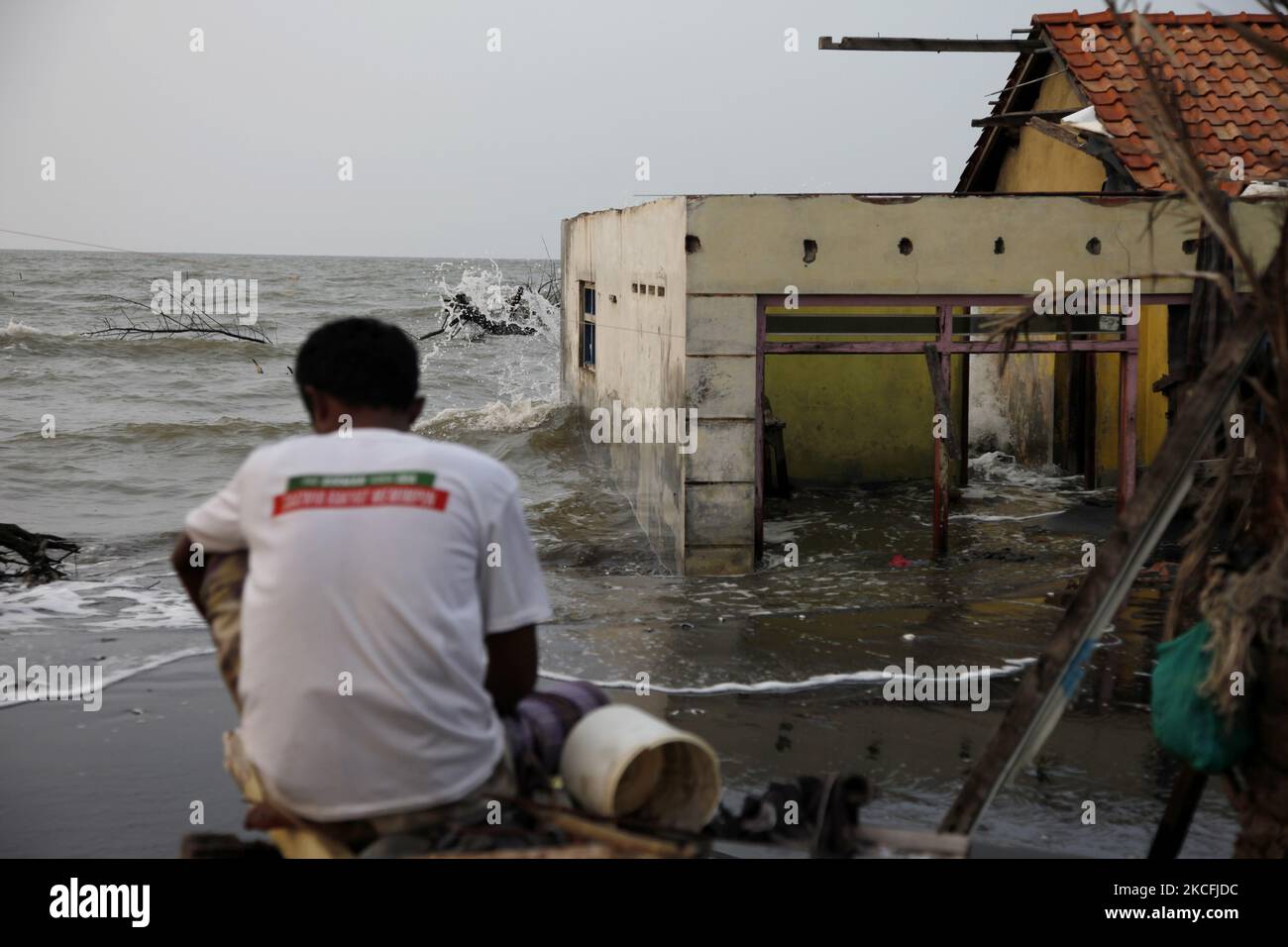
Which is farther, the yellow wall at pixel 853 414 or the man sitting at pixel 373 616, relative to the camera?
the yellow wall at pixel 853 414

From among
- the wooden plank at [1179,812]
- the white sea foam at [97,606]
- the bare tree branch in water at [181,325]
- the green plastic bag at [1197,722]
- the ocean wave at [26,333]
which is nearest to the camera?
the green plastic bag at [1197,722]

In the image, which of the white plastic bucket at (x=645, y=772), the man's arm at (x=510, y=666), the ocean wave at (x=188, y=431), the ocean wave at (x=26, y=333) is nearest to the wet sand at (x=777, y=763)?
the white plastic bucket at (x=645, y=772)

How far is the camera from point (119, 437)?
21.0 meters

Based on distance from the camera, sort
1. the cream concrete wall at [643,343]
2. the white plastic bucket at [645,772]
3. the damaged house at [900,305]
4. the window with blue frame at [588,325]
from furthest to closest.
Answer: the window with blue frame at [588,325]
the cream concrete wall at [643,343]
the damaged house at [900,305]
the white plastic bucket at [645,772]

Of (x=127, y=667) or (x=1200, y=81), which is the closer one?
(x=127, y=667)

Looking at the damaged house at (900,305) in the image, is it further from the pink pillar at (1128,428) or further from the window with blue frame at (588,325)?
the window with blue frame at (588,325)

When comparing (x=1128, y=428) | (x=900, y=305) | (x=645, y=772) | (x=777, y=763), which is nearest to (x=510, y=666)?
(x=645, y=772)

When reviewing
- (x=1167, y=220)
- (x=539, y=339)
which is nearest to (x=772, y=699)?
(x=1167, y=220)

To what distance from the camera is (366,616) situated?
2824 mm

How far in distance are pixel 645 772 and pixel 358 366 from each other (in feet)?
3.92

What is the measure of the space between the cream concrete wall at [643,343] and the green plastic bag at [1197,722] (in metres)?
7.30

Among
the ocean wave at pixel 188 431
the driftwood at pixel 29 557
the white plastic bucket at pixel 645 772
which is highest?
the ocean wave at pixel 188 431

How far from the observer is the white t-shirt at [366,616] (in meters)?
2.83

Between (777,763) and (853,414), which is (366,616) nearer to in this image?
(777,763)
